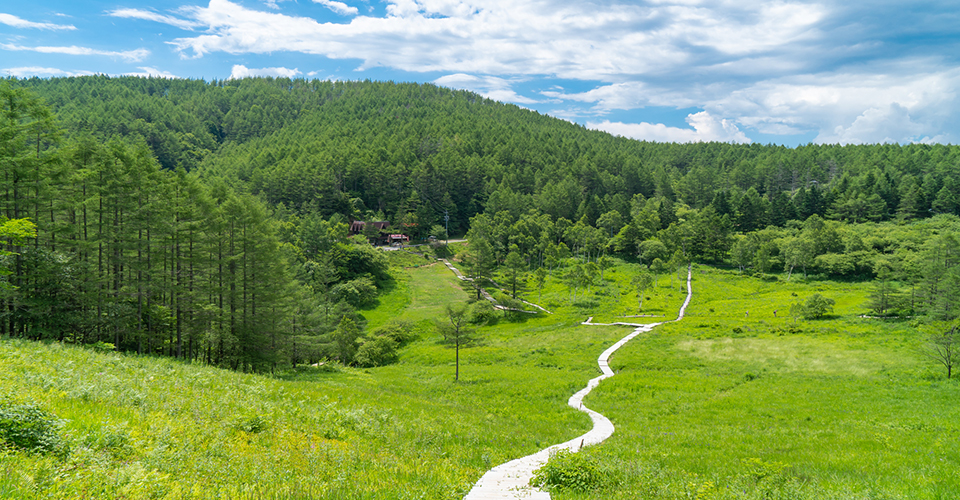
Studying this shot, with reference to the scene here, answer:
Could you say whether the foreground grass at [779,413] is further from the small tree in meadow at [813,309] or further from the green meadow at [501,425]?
the small tree in meadow at [813,309]

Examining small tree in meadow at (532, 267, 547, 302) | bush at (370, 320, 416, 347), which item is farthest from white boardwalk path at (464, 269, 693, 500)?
small tree in meadow at (532, 267, 547, 302)

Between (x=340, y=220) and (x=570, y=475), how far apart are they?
111616 mm

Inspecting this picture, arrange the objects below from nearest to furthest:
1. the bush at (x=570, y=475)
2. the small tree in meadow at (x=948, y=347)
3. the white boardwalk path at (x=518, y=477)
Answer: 1. the white boardwalk path at (x=518, y=477)
2. the bush at (x=570, y=475)
3. the small tree in meadow at (x=948, y=347)

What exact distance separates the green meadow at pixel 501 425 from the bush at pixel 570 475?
17 cm

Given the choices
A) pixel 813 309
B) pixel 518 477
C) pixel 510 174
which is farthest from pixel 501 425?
pixel 510 174

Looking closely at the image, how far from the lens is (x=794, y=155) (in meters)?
170

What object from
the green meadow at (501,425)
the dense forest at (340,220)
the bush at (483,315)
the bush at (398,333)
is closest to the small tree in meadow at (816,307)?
the dense forest at (340,220)

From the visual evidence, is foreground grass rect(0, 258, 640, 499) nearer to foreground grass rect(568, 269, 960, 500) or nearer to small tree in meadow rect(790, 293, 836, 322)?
foreground grass rect(568, 269, 960, 500)

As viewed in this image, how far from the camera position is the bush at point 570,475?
384 inches

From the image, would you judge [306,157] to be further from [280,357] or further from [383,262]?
[280,357]

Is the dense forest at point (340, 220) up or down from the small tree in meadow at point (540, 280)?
up

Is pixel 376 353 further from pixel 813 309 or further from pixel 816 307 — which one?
pixel 816 307

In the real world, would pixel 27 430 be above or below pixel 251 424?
above

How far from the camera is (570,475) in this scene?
988cm
